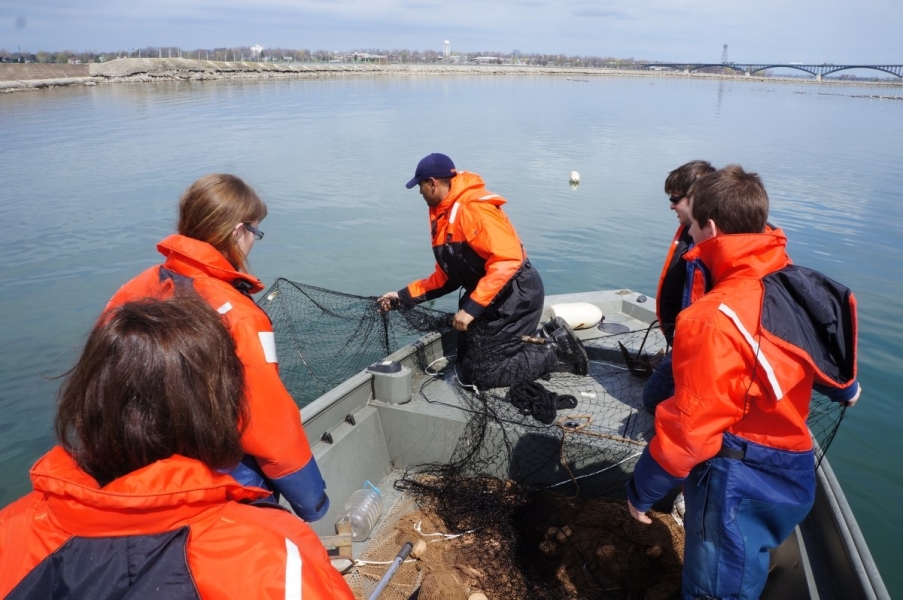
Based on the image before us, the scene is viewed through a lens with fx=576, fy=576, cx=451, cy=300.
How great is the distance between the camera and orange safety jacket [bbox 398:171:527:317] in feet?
12.4

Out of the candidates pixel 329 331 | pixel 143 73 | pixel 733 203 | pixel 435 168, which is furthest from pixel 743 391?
pixel 143 73

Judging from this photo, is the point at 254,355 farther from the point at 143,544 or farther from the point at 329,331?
the point at 329,331

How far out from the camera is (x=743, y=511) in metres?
2.05

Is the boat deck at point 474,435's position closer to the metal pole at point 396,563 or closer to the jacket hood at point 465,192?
the metal pole at point 396,563

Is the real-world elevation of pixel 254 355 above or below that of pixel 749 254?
below

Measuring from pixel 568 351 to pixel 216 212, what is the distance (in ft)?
10.0

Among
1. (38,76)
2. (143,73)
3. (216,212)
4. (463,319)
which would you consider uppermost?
(143,73)

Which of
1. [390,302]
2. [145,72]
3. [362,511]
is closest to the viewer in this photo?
[362,511]

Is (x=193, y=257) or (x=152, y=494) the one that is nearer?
(x=152, y=494)

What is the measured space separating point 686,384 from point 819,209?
53.6ft

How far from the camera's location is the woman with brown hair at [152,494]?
3.60 ft

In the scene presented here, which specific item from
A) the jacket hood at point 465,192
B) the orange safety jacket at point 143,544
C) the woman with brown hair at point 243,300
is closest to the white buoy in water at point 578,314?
the jacket hood at point 465,192

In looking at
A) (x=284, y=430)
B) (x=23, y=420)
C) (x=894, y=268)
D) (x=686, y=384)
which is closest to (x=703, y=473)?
(x=686, y=384)

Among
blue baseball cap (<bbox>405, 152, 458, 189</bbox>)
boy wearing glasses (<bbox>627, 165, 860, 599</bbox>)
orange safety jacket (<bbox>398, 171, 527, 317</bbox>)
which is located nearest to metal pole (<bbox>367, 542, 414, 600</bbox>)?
boy wearing glasses (<bbox>627, 165, 860, 599</bbox>)
